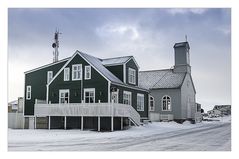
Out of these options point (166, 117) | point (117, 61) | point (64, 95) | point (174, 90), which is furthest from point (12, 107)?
point (174, 90)

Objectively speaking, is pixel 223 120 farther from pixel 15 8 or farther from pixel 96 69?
pixel 15 8

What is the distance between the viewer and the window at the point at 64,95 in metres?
28.9

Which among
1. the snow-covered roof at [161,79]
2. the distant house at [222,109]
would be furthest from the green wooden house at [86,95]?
the snow-covered roof at [161,79]

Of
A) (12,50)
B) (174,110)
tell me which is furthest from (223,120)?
(12,50)

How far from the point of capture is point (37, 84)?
32312 millimetres

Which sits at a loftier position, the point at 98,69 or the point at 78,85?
the point at 98,69

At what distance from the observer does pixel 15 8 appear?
677 inches

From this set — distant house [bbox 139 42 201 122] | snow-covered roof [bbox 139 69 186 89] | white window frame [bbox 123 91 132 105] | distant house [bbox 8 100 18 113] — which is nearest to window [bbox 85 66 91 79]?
white window frame [bbox 123 91 132 105]

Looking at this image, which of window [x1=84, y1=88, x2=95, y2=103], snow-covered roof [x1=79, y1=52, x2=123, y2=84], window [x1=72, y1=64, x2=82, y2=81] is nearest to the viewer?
snow-covered roof [x1=79, y1=52, x2=123, y2=84]

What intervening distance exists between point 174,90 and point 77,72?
602 inches

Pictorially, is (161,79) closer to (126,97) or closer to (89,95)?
(126,97)

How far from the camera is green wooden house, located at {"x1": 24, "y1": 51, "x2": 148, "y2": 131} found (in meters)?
26.4

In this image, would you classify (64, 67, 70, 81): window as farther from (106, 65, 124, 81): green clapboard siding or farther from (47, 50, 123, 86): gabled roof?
(106, 65, 124, 81): green clapboard siding
